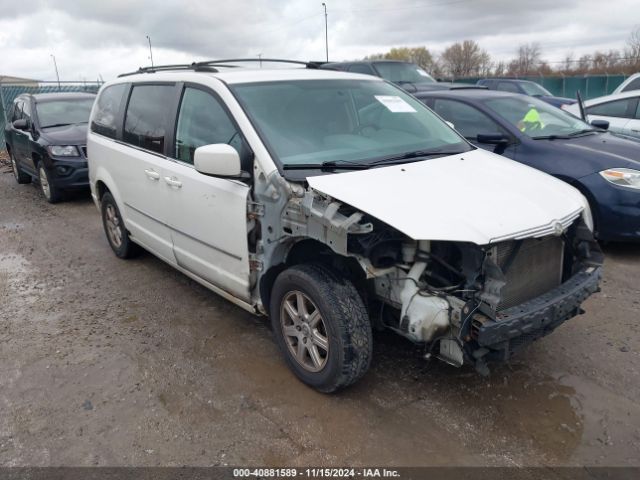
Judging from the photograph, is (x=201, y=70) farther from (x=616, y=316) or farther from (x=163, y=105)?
(x=616, y=316)

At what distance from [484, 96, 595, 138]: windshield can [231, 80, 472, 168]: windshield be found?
7.10 ft

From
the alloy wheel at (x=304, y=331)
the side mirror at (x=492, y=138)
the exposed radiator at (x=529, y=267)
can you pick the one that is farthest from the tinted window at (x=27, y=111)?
the exposed radiator at (x=529, y=267)

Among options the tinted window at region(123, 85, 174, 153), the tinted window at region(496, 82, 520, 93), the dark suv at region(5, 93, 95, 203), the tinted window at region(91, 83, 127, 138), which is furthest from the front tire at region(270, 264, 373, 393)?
the tinted window at region(496, 82, 520, 93)

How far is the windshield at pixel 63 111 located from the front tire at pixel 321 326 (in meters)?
7.81

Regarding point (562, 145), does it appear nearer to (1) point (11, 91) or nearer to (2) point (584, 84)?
(1) point (11, 91)

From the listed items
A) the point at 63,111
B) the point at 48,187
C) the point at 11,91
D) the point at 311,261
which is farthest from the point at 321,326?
the point at 11,91

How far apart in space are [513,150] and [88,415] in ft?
15.9

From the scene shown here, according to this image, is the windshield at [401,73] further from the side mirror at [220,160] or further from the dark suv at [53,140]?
the side mirror at [220,160]

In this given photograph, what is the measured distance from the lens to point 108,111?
545cm

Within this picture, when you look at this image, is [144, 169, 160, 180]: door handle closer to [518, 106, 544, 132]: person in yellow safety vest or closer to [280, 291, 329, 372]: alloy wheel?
[280, 291, 329, 372]: alloy wheel

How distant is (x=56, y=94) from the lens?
10070 millimetres

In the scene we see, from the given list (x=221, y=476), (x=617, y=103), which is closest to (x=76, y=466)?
(x=221, y=476)

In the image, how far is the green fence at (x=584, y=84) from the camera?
27391 mm

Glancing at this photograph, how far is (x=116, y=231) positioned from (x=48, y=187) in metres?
4.02
